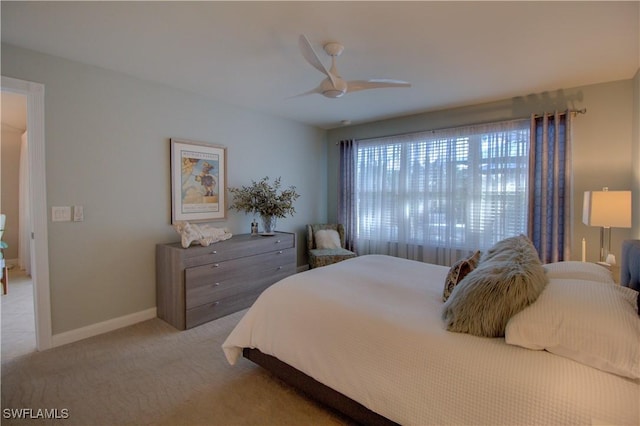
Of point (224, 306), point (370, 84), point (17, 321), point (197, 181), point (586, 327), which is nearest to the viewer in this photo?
point (586, 327)

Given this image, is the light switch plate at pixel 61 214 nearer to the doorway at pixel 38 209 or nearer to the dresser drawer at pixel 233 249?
the doorway at pixel 38 209

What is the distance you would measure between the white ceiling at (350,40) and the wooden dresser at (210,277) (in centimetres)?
177

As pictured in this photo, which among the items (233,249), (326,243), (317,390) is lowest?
(317,390)

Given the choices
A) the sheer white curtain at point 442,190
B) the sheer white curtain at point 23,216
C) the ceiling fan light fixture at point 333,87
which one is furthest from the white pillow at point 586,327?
the sheer white curtain at point 23,216

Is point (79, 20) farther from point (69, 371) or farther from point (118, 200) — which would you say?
point (69, 371)

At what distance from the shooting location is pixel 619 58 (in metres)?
2.50

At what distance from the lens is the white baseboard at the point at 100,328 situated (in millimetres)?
2604

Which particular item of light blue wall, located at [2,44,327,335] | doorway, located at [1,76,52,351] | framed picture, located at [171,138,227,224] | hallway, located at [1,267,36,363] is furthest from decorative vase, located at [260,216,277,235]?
hallway, located at [1,267,36,363]

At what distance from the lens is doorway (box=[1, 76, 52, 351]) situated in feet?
7.92

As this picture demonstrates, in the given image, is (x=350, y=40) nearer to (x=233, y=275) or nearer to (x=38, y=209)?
(x=233, y=275)

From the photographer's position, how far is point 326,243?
4.66 m

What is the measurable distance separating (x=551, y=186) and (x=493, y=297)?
2.65m

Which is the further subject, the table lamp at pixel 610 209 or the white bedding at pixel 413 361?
the table lamp at pixel 610 209

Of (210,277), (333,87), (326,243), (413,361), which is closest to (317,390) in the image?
(413,361)
